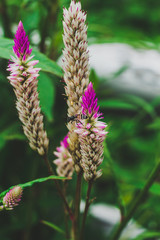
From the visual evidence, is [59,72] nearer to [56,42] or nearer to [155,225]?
[56,42]

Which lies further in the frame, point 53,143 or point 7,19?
point 53,143

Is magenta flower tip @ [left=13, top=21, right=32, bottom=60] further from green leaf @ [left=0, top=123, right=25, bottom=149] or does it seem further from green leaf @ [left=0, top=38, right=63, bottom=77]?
green leaf @ [left=0, top=123, right=25, bottom=149]

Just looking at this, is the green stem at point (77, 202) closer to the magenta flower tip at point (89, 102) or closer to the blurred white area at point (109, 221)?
the magenta flower tip at point (89, 102)

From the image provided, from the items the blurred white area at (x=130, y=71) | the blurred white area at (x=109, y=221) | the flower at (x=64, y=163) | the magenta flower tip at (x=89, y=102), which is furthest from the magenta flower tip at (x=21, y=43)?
the blurred white area at (x=130, y=71)

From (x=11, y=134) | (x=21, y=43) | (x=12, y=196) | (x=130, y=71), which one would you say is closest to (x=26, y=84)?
(x=21, y=43)

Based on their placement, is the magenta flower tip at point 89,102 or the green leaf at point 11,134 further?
the green leaf at point 11,134

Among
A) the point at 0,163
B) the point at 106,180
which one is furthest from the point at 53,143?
the point at 106,180

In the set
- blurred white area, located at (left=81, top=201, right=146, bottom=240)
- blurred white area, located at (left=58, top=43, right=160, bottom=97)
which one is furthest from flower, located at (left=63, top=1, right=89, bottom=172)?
blurred white area, located at (left=58, top=43, right=160, bottom=97)

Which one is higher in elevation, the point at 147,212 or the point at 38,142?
the point at 38,142
